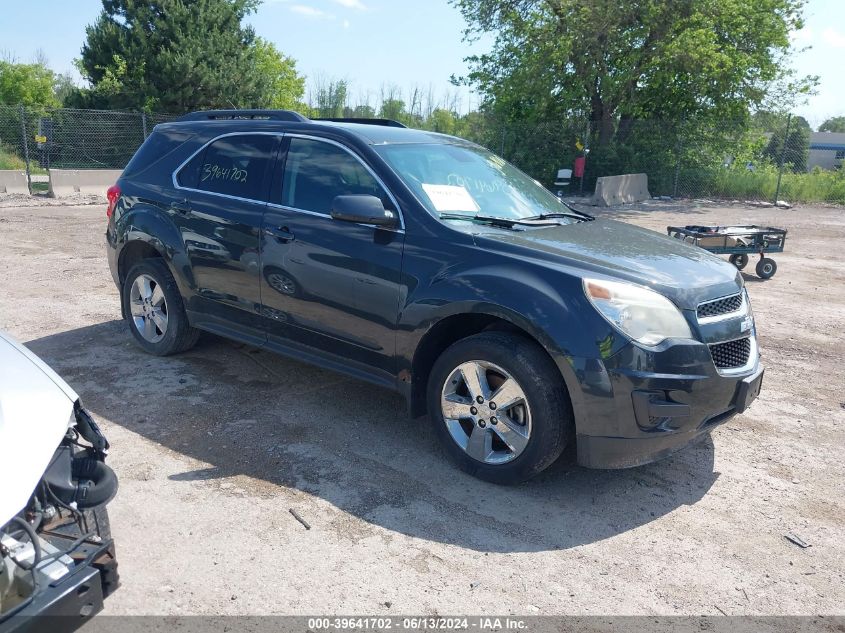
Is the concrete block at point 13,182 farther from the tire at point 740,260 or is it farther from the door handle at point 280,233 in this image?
the tire at point 740,260

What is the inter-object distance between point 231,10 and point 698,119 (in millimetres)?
20978

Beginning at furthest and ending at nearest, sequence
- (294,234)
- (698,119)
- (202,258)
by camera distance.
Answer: (698,119), (202,258), (294,234)

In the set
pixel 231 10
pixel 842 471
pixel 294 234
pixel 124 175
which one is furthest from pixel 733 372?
pixel 231 10

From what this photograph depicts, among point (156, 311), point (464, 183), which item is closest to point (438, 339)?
point (464, 183)

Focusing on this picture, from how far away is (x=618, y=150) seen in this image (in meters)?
23.7

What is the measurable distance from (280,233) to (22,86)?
39.0 m

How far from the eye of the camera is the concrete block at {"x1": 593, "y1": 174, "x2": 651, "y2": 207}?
2081 centimetres

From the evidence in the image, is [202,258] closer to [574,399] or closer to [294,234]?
[294,234]

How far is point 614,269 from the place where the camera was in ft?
12.2

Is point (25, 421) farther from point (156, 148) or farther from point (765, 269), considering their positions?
point (765, 269)

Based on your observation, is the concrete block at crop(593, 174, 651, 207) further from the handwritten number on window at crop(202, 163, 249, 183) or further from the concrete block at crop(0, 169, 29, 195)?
the handwritten number on window at crop(202, 163, 249, 183)

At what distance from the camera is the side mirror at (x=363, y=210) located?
410 centimetres

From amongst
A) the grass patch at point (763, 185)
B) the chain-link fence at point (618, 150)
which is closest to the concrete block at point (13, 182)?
the chain-link fence at point (618, 150)

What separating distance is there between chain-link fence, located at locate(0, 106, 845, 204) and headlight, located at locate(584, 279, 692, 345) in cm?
2068
